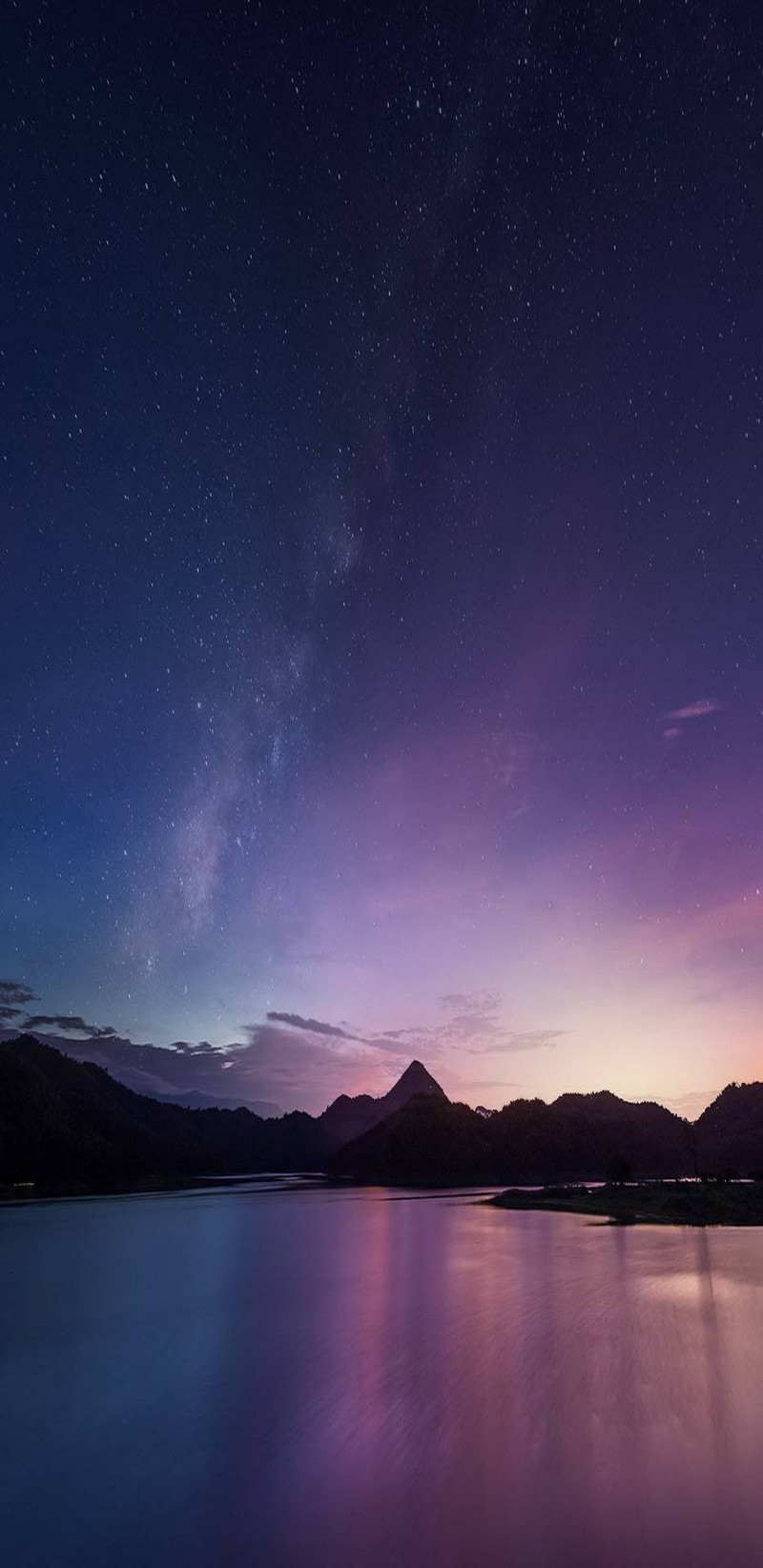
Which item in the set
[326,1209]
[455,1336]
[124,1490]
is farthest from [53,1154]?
[124,1490]

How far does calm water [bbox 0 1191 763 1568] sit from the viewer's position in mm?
12633

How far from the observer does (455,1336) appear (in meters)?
29.5

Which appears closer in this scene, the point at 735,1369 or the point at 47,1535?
the point at 47,1535

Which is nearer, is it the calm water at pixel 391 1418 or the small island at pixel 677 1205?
the calm water at pixel 391 1418

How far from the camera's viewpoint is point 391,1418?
63.5 ft

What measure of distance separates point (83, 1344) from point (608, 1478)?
2348 centimetres

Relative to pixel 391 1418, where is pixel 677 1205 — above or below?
below

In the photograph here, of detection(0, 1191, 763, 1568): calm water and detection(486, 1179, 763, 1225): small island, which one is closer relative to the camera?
detection(0, 1191, 763, 1568): calm water

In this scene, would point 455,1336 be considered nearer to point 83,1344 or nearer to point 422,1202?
point 83,1344

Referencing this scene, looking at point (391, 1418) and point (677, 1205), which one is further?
point (677, 1205)

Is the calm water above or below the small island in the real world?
above

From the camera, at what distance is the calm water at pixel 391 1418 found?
41.4 ft

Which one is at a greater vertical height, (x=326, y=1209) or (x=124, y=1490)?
(x=124, y=1490)

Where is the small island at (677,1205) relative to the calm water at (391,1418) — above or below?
below
